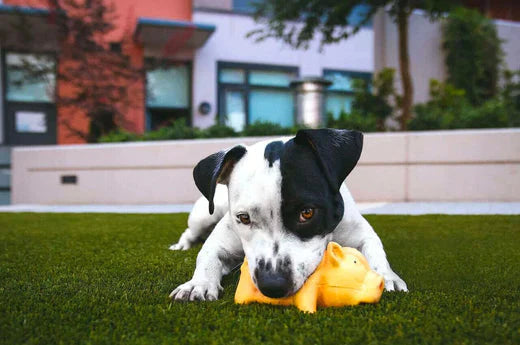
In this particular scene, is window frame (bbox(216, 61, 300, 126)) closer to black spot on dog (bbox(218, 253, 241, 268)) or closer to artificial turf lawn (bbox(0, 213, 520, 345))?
artificial turf lawn (bbox(0, 213, 520, 345))

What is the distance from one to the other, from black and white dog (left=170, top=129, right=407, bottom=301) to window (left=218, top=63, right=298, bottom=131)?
13.1m

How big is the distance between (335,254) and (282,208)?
1.05 feet

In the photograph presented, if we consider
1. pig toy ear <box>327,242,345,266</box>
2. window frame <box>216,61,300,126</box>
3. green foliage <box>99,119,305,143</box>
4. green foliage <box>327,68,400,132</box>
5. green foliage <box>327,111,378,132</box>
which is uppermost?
window frame <box>216,61,300,126</box>

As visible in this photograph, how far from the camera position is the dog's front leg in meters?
2.30

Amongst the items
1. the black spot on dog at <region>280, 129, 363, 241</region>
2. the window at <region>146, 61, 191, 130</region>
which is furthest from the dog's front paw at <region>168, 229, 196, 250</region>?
the window at <region>146, 61, 191, 130</region>

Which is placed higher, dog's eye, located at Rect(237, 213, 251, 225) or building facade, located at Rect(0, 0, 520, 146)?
building facade, located at Rect(0, 0, 520, 146)

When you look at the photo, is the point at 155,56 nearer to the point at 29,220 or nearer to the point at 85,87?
the point at 85,87

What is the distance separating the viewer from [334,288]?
6.87 ft

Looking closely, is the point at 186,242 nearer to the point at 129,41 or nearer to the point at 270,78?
the point at 129,41

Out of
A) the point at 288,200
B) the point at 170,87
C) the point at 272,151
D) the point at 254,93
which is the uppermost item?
the point at 170,87

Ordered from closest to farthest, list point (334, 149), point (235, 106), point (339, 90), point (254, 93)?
1. point (334, 149)
2. point (235, 106)
3. point (254, 93)
4. point (339, 90)

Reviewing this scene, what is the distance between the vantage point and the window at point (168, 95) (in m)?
15.2

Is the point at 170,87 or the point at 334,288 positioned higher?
the point at 170,87

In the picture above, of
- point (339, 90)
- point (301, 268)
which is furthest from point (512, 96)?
point (301, 268)
